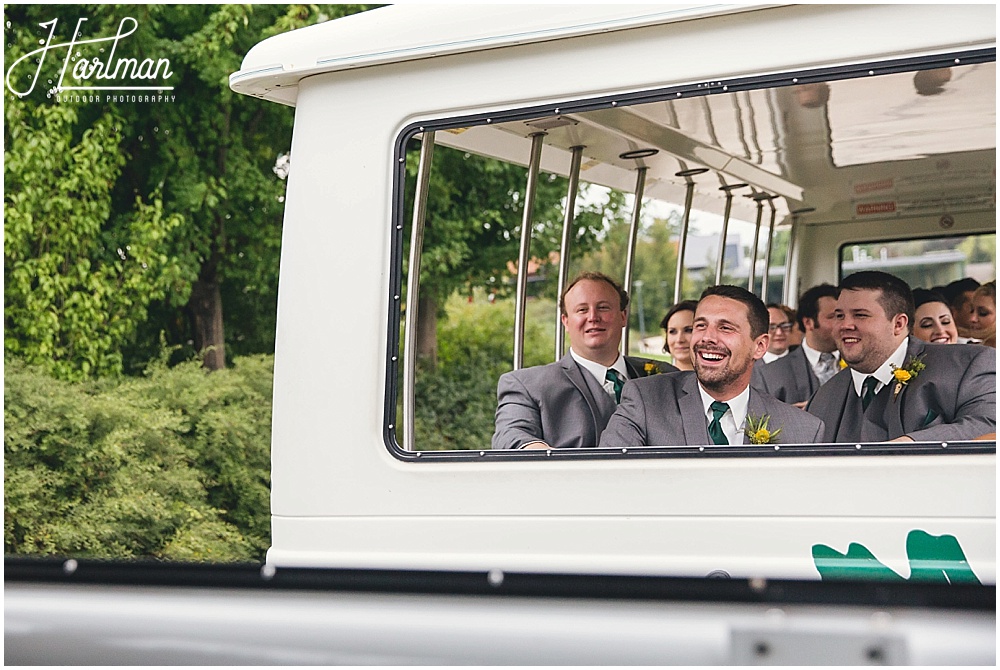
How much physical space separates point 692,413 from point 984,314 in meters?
2.63

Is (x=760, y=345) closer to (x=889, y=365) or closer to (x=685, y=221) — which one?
(x=889, y=365)

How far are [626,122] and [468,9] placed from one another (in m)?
1.06

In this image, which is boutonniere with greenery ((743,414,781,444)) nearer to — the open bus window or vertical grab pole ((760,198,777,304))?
the open bus window

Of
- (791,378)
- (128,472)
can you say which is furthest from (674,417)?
(128,472)

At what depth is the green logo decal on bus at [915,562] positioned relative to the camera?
7.48 ft

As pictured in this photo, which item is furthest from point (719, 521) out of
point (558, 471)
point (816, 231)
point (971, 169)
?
point (816, 231)

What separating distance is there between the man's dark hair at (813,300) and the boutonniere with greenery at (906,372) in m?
1.79

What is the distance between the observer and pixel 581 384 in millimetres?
3508

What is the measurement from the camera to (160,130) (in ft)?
31.7

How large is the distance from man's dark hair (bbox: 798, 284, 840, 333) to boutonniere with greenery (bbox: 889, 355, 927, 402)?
1794 mm

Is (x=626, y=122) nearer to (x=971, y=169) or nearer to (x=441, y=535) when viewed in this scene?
(x=441, y=535)

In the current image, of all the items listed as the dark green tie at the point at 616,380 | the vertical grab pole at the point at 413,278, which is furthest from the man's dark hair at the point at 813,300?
the vertical grab pole at the point at 413,278

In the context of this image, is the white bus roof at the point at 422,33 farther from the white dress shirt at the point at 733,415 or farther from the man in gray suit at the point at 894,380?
the man in gray suit at the point at 894,380

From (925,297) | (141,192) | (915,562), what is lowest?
(915,562)
